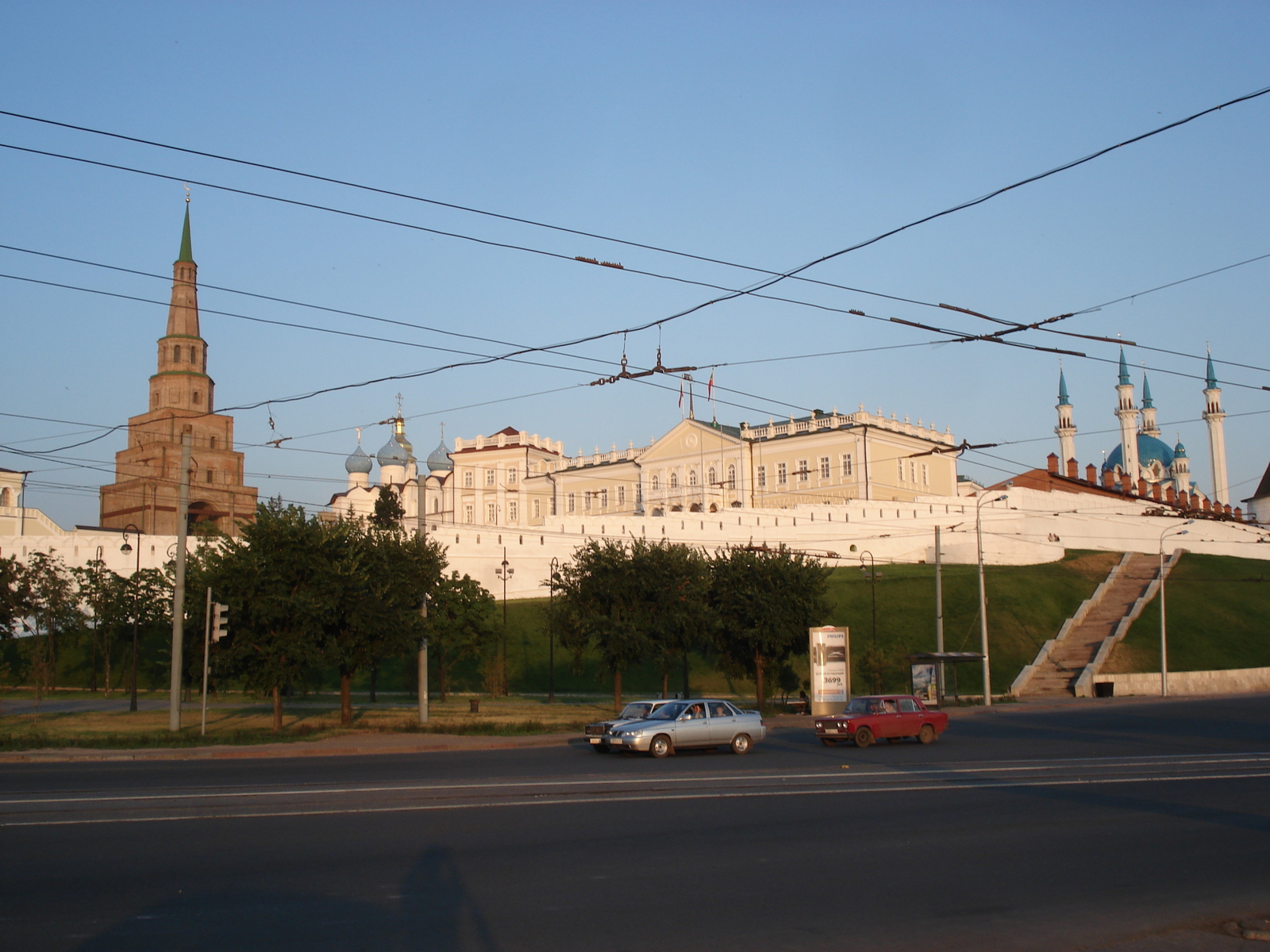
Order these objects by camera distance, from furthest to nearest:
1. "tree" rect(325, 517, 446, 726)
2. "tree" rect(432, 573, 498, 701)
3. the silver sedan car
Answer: "tree" rect(432, 573, 498, 701) → "tree" rect(325, 517, 446, 726) → the silver sedan car

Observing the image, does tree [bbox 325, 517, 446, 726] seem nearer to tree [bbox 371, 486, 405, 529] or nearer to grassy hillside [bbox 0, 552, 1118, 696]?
grassy hillside [bbox 0, 552, 1118, 696]

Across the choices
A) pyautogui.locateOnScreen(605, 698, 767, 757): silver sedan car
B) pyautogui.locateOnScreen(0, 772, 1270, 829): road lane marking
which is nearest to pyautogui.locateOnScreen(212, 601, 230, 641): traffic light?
pyautogui.locateOnScreen(605, 698, 767, 757): silver sedan car

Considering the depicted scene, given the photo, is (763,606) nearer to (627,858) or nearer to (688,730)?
(688,730)

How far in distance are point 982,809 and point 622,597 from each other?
27.3m

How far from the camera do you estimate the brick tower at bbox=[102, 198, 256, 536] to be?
344 ft

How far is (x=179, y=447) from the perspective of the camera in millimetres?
104375

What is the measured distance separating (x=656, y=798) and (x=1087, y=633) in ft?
161

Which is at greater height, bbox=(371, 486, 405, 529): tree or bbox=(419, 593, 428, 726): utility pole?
bbox=(371, 486, 405, 529): tree

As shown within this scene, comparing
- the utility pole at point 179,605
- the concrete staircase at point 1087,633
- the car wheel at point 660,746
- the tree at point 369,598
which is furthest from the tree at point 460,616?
the concrete staircase at point 1087,633

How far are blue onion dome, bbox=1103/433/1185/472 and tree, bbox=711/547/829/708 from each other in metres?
115

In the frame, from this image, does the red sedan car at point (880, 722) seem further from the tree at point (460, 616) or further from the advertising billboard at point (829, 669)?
the tree at point (460, 616)

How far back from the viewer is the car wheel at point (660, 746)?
24250mm

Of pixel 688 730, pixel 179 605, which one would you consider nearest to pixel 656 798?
pixel 688 730

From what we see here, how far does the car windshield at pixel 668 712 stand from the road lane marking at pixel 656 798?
322 inches
